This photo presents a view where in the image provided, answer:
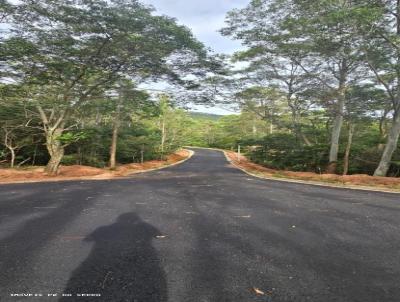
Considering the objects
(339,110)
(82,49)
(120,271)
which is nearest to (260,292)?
(120,271)

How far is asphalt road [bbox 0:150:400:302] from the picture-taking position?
269 cm

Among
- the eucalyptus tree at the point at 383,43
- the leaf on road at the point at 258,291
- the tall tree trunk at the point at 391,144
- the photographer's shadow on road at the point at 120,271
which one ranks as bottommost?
the photographer's shadow on road at the point at 120,271

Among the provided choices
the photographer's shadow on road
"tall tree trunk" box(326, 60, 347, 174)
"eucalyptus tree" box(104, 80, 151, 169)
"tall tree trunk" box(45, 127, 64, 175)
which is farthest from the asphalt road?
"eucalyptus tree" box(104, 80, 151, 169)

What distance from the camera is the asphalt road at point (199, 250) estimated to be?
269 centimetres

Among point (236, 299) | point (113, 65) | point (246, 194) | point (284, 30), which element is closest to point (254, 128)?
point (284, 30)

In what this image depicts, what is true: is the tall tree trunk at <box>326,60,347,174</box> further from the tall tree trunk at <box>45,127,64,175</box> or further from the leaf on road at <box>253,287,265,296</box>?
the tall tree trunk at <box>45,127,64,175</box>

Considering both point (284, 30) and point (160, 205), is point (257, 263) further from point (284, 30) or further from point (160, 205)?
point (284, 30)

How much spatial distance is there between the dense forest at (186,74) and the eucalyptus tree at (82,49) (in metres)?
0.04

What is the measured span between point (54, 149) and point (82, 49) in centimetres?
540

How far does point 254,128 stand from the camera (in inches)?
1649

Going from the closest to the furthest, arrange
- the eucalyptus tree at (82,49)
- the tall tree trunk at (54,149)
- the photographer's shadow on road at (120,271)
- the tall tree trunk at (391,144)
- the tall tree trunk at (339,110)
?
1. the photographer's shadow on road at (120,271)
2. the eucalyptus tree at (82,49)
3. the tall tree trunk at (391,144)
4. the tall tree trunk at (54,149)
5. the tall tree trunk at (339,110)

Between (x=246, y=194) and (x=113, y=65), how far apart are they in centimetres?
909

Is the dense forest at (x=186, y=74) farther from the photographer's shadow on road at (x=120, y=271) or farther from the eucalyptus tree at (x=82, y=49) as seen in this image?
the photographer's shadow on road at (x=120, y=271)

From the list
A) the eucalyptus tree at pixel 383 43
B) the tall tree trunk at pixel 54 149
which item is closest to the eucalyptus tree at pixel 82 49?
the tall tree trunk at pixel 54 149
